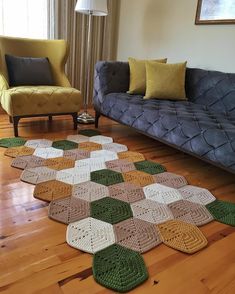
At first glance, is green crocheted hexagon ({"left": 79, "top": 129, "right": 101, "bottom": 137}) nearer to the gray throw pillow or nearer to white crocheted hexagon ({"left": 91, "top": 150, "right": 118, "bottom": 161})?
white crocheted hexagon ({"left": 91, "top": 150, "right": 118, "bottom": 161})

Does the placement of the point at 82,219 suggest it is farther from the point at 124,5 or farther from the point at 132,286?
the point at 124,5

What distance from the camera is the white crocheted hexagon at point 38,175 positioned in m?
1.92

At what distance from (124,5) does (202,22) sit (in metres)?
1.38

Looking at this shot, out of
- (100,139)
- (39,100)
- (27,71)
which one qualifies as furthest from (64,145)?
(27,71)

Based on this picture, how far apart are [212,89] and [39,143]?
169 cm

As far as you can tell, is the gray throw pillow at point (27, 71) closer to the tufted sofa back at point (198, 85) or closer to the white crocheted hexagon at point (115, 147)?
the tufted sofa back at point (198, 85)

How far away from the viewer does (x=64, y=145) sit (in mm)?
2611

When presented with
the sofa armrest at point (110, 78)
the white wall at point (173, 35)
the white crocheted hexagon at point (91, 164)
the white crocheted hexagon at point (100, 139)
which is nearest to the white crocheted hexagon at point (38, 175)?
the white crocheted hexagon at point (91, 164)

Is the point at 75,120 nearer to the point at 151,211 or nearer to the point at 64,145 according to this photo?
the point at 64,145

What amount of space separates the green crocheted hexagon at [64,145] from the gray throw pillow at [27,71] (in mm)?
788

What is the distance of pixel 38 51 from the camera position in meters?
3.22

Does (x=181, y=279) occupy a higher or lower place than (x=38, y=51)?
lower

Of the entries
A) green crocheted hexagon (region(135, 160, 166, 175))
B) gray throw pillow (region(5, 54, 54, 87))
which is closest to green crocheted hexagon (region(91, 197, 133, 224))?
green crocheted hexagon (region(135, 160, 166, 175))

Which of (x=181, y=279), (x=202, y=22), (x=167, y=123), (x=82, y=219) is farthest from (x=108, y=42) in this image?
(x=181, y=279)
